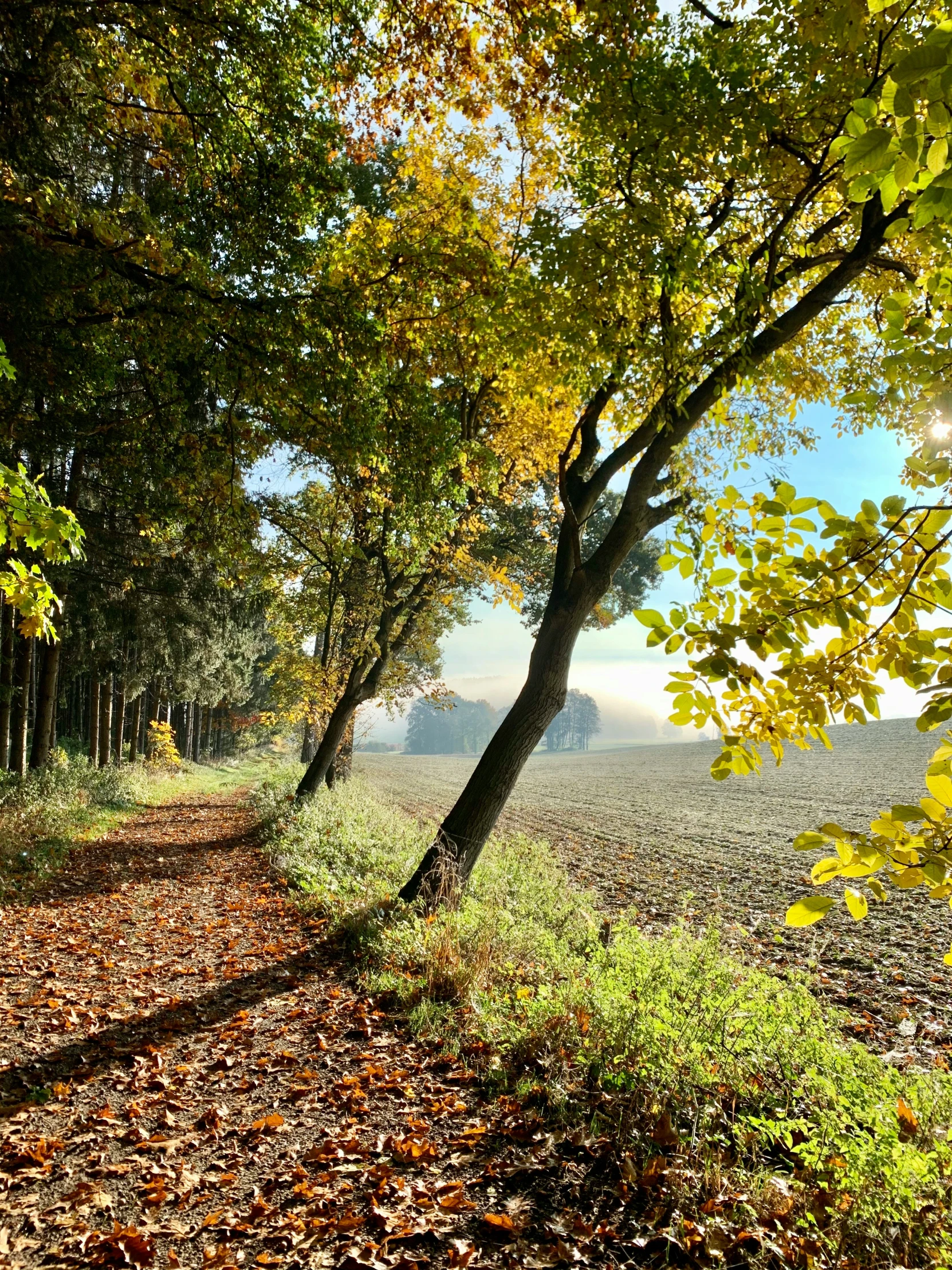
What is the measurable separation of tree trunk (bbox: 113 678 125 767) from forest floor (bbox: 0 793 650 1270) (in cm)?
1515

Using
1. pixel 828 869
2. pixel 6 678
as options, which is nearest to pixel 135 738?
pixel 6 678

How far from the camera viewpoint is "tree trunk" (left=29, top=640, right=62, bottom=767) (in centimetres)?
1279

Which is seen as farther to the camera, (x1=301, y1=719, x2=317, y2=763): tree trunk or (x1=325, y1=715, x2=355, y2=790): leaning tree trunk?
(x1=301, y1=719, x2=317, y2=763): tree trunk

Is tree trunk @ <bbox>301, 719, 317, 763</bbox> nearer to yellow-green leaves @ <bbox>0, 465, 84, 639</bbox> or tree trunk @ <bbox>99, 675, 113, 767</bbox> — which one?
tree trunk @ <bbox>99, 675, 113, 767</bbox>

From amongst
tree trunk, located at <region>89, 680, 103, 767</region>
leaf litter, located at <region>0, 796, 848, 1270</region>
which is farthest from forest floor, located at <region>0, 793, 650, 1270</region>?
tree trunk, located at <region>89, 680, 103, 767</region>

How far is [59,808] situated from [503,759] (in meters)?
9.20

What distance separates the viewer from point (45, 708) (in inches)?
510

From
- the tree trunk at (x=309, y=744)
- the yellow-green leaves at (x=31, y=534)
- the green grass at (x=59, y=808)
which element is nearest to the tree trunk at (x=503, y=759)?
the yellow-green leaves at (x=31, y=534)

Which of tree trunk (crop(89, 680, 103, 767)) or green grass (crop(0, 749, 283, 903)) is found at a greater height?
tree trunk (crop(89, 680, 103, 767))

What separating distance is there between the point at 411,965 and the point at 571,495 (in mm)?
4924

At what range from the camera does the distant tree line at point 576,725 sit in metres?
120

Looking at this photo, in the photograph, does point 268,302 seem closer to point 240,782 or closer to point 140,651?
point 140,651

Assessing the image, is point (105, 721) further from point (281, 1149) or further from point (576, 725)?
point (576, 725)

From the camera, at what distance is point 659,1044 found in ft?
12.2
